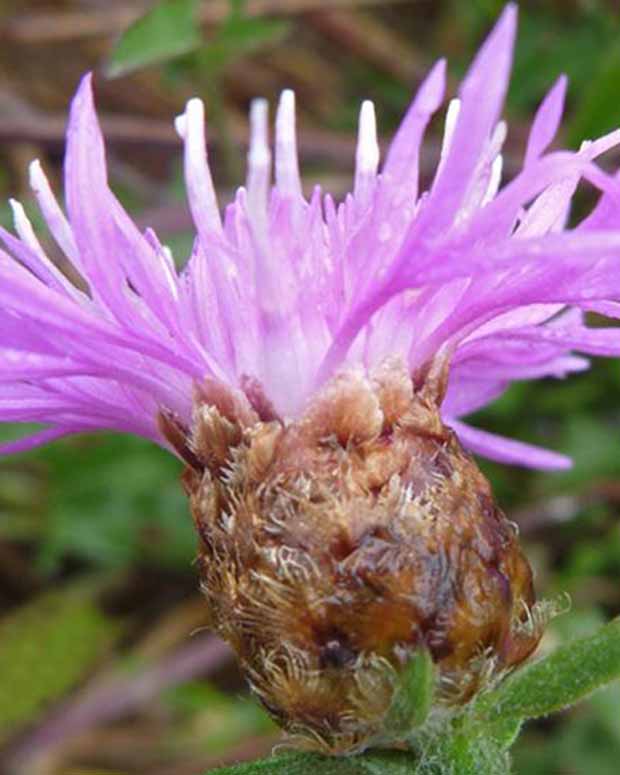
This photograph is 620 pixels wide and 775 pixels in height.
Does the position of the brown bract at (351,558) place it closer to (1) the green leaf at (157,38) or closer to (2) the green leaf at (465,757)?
(2) the green leaf at (465,757)

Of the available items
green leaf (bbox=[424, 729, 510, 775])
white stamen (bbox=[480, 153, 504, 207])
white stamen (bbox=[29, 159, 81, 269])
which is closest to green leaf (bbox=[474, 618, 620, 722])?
green leaf (bbox=[424, 729, 510, 775])

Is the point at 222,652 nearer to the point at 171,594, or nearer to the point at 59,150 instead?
the point at 171,594

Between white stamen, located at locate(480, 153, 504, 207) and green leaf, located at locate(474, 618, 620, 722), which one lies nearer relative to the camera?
green leaf, located at locate(474, 618, 620, 722)

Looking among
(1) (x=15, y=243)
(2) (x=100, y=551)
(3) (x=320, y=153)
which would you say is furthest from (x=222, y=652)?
(1) (x=15, y=243)

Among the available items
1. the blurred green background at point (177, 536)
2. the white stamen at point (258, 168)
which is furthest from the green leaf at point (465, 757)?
the blurred green background at point (177, 536)

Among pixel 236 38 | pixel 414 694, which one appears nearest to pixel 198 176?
pixel 414 694

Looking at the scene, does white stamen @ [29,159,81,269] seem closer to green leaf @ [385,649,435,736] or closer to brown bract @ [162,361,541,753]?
brown bract @ [162,361,541,753]
